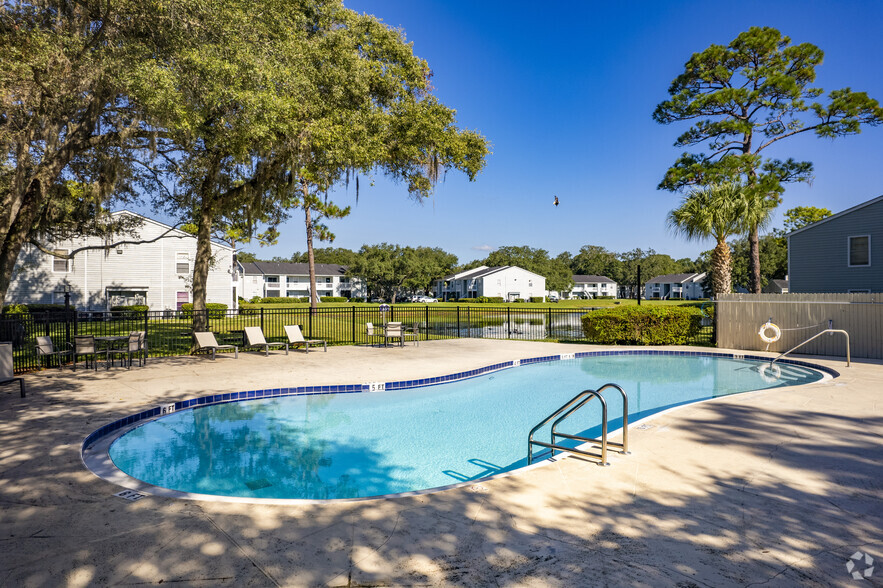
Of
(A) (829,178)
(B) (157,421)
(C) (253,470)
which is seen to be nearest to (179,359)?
(B) (157,421)

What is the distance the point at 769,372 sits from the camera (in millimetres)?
11312

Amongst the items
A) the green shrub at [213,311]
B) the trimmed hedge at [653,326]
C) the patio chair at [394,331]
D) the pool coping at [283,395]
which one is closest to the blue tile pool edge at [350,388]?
the pool coping at [283,395]

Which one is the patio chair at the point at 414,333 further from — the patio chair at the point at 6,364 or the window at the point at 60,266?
the window at the point at 60,266

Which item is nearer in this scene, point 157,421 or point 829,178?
point 157,421

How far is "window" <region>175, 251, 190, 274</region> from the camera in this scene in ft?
107

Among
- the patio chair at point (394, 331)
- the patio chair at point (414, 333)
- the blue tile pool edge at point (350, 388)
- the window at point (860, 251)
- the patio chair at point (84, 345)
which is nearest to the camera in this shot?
the blue tile pool edge at point (350, 388)

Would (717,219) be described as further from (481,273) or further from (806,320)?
(481,273)

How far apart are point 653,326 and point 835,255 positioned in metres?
12.7

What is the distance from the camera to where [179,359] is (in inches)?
485

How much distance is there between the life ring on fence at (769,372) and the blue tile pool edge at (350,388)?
0.55 m

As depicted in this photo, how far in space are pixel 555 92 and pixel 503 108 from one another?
2.67m

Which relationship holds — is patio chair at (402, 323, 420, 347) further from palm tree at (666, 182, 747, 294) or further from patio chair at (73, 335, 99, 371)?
palm tree at (666, 182, 747, 294)

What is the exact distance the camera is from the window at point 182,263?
32625 mm

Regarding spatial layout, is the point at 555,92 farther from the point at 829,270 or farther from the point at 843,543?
the point at 843,543
